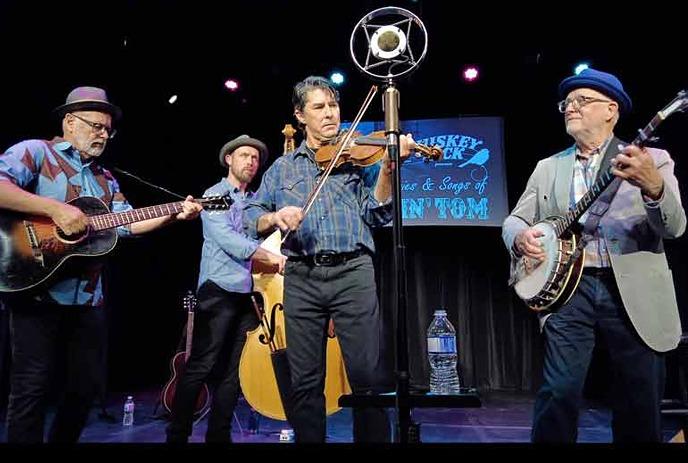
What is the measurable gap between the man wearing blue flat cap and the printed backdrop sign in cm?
375

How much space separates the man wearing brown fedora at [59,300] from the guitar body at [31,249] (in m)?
0.04

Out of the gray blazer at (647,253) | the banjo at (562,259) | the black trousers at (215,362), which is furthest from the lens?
the black trousers at (215,362)

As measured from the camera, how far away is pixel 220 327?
12.3 ft

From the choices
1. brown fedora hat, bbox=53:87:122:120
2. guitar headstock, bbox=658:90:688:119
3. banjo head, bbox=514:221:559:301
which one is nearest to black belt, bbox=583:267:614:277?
banjo head, bbox=514:221:559:301

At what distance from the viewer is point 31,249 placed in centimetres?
277

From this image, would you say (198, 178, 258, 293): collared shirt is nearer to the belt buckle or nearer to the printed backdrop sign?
the belt buckle

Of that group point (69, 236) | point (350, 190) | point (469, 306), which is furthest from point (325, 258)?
point (469, 306)

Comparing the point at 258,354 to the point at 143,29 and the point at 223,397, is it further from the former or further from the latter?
the point at 143,29

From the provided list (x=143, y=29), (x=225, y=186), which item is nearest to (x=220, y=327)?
(x=225, y=186)

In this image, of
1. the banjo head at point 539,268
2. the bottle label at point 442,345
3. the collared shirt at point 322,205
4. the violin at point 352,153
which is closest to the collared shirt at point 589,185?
the banjo head at point 539,268

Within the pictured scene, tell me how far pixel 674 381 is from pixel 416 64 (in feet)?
17.6

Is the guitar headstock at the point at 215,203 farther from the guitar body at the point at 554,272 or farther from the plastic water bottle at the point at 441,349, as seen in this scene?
the plastic water bottle at the point at 441,349

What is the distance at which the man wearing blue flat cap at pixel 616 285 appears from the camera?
7.73 feet

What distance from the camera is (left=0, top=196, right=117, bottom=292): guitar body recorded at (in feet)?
8.86
